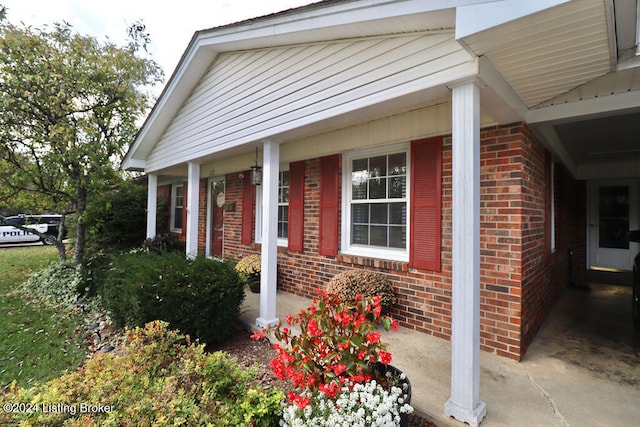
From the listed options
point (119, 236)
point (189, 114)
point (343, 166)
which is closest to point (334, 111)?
point (343, 166)

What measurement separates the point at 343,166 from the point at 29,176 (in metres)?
7.17

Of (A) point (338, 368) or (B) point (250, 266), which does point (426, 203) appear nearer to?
(A) point (338, 368)

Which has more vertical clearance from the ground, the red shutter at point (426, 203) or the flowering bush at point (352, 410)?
the red shutter at point (426, 203)

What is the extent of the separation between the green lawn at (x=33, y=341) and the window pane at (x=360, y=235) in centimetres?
394

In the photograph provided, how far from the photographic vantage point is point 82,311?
551 centimetres

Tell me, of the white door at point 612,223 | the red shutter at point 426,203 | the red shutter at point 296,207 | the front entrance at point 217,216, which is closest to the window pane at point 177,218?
the front entrance at point 217,216

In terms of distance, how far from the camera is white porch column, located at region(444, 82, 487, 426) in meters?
2.27

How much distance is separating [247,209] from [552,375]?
18.8 feet

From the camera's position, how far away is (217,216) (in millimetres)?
8242

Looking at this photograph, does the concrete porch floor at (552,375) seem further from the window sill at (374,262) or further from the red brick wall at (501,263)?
the window sill at (374,262)

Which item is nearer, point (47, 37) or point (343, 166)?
point (343, 166)

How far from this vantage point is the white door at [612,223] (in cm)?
668

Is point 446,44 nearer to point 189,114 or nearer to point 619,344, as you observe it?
point 619,344

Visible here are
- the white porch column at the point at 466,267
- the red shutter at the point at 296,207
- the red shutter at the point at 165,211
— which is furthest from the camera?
the red shutter at the point at 165,211
